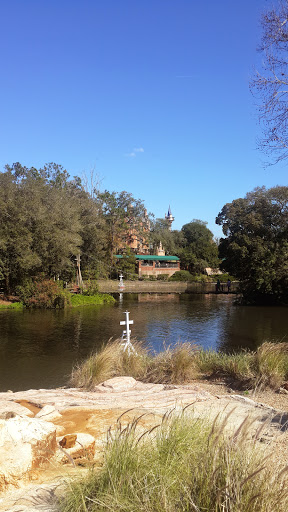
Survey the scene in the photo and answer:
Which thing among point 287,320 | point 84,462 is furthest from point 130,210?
point 84,462

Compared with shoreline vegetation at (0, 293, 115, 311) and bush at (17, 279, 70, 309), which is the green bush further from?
bush at (17, 279, 70, 309)

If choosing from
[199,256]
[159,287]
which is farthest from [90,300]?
[199,256]

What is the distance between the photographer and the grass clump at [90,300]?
96.8 feet

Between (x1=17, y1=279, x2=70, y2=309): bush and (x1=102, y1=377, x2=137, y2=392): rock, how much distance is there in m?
20.1

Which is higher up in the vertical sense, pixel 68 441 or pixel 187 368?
pixel 68 441

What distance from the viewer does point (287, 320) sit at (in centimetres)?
2269

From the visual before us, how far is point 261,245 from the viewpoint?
3034 cm

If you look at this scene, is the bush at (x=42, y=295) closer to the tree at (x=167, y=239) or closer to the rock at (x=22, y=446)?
the rock at (x=22, y=446)

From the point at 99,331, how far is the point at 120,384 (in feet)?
37.7

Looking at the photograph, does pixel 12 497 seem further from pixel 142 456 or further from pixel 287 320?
pixel 287 320

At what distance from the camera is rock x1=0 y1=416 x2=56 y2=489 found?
293 cm

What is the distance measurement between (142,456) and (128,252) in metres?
43.2

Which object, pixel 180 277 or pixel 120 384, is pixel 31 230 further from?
pixel 180 277

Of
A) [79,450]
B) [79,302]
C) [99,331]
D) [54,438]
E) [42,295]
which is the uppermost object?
[54,438]
